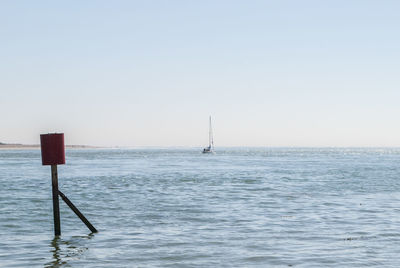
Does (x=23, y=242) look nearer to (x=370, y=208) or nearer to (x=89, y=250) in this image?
(x=89, y=250)

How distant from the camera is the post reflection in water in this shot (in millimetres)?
11961

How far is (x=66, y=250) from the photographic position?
13.3 meters

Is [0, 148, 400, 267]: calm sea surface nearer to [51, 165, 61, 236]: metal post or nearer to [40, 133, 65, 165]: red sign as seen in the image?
[51, 165, 61, 236]: metal post

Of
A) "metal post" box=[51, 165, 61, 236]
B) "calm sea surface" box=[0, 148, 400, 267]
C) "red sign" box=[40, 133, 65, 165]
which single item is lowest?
"calm sea surface" box=[0, 148, 400, 267]

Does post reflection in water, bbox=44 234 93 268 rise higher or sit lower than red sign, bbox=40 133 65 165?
lower

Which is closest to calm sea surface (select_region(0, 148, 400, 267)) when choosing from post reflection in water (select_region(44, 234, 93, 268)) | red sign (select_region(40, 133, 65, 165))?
post reflection in water (select_region(44, 234, 93, 268))

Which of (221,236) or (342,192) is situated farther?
(342,192)

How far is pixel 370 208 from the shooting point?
21391mm

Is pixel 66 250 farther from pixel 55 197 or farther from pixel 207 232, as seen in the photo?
pixel 207 232

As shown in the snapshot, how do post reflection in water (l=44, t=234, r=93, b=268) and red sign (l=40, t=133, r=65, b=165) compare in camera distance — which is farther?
red sign (l=40, t=133, r=65, b=165)

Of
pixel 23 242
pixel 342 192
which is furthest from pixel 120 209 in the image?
pixel 342 192

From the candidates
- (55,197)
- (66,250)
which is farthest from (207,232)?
(55,197)

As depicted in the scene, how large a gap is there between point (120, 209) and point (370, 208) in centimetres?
1088

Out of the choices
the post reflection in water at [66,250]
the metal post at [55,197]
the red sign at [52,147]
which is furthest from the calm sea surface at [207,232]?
the red sign at [52,147]
